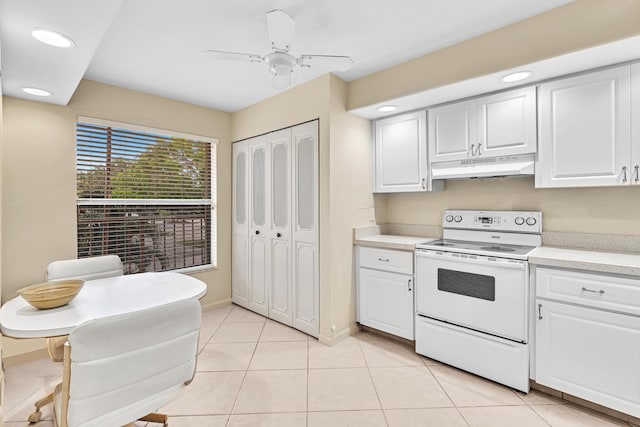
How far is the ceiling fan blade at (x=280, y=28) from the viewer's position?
1.66 meters

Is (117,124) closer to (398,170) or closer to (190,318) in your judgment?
(190,318)

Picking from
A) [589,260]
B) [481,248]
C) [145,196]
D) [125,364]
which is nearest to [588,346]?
[589,260]

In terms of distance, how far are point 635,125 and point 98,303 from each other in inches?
134

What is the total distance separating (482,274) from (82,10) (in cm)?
283

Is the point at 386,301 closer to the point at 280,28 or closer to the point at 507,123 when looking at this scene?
the point at 507,123

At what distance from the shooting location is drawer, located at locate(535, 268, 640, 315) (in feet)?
5.74

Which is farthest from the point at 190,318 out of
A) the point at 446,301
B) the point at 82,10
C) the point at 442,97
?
the point at 442,97

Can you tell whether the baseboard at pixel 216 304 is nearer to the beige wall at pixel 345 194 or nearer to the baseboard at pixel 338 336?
the baseboard at pixel 338 336

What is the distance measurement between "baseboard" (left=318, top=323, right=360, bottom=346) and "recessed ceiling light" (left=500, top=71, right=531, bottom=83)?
249 centimetres

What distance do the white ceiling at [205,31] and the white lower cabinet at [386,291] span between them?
1.71 meters

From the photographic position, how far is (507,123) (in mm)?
2395

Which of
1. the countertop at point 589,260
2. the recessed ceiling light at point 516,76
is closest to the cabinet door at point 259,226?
the recessed ceiling light at point 516,76

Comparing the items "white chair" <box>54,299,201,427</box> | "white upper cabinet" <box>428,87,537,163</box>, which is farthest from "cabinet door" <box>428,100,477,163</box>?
"white chair" <box>54,299,201,427</box>

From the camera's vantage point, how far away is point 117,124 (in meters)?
3.09
